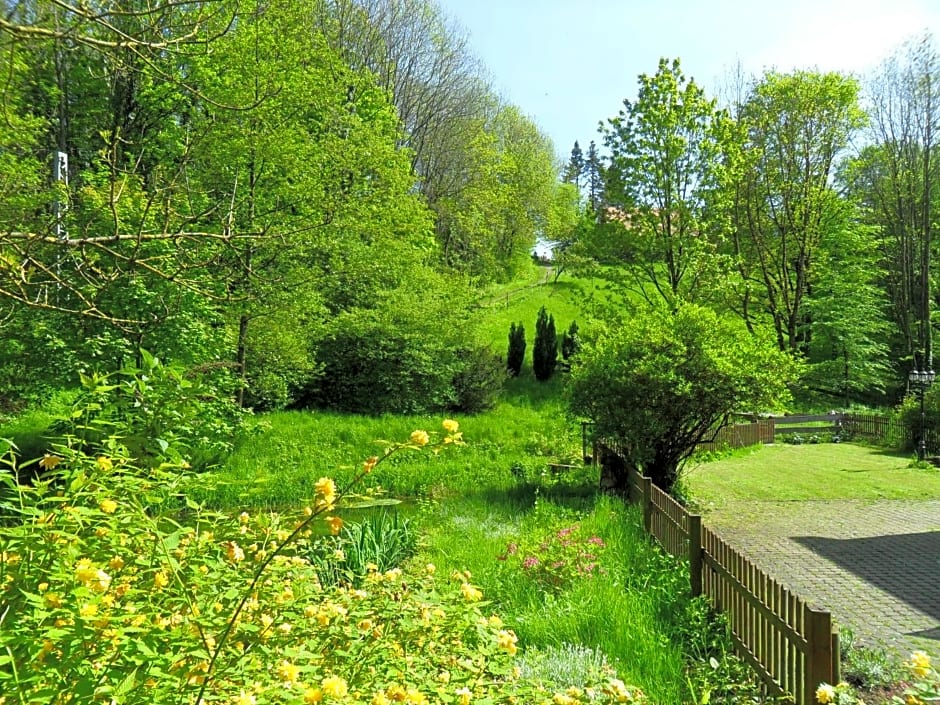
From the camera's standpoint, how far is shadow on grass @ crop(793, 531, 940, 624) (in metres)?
6.34

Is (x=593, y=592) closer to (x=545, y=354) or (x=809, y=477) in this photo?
(x=809, y=477)

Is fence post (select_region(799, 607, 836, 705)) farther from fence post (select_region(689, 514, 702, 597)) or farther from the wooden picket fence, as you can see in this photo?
fence post (select_region(689, 514, 702, 597))

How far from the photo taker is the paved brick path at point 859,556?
5602 millimetres

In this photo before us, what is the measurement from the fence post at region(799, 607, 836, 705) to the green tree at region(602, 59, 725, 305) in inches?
522

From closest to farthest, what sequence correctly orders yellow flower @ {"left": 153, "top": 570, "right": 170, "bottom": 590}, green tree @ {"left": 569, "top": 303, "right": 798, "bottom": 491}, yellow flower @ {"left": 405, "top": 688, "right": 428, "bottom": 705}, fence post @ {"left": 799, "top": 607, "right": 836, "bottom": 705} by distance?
1. yellow flower @ {"left": 405, "top": 688, "right": 428, "bottom": 705}
2. yellow flower @ {"left": 153, "top": 570, "right": 170, "bottom": 590}
3. fence post @ {"left": 799, "top": 607, "right": 836, "bottom": 705}
4. green tree @ {"left": 569, "top": 303, "right": 798, "bottom": 491}

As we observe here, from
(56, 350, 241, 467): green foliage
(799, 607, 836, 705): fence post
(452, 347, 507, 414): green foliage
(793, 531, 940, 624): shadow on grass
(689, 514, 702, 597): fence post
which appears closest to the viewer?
(56, 350, 241, 467): green foliage

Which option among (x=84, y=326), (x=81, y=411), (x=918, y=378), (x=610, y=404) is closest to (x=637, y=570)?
(x=610, y=404)

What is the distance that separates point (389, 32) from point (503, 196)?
32.6 ft

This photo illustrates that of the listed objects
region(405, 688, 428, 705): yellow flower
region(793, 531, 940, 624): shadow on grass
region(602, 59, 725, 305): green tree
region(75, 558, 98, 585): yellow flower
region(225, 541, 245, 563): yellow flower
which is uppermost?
region(602, 59, 725, 305): green tree

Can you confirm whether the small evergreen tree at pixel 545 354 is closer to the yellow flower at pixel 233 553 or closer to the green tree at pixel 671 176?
the green tree at pixel 671 176

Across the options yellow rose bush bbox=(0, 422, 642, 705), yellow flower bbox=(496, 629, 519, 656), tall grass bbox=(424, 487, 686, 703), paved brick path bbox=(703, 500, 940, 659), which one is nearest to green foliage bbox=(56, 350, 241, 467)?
yellow rose bush bbox=(0, 422, 642, 705)

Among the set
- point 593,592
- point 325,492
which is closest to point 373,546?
point 593,592

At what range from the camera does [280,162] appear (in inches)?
516

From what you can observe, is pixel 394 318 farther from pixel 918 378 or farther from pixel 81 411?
pixel 81 411
